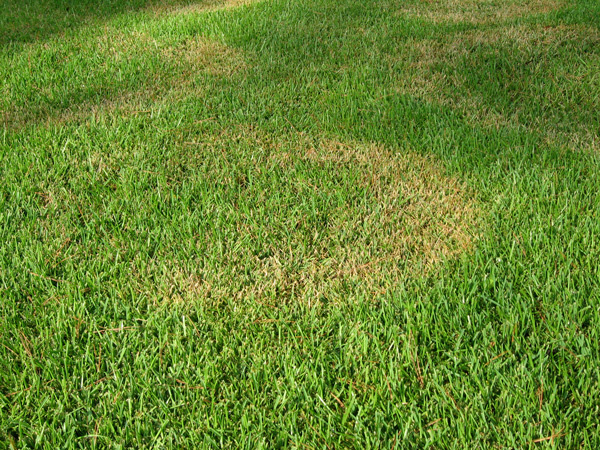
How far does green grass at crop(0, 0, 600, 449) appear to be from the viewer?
1.70m

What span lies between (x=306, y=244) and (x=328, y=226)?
0.55 feet

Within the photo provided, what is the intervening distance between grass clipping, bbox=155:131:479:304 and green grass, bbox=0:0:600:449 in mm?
12

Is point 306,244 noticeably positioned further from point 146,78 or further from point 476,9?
point 476,9

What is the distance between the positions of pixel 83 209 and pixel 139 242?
0.43 metres

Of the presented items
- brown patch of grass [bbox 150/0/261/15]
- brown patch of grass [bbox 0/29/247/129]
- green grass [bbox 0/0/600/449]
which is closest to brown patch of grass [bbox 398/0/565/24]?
green grass [bbox 0/0/600/449]

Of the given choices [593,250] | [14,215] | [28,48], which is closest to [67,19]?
[28,48]

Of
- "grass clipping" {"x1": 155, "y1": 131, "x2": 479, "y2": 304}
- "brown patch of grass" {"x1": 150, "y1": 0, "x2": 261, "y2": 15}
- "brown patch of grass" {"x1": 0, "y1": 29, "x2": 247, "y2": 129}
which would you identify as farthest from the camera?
"brown patch of grass" {"x1": 150, "y1": 0, "x2": 261, "y2": 15}

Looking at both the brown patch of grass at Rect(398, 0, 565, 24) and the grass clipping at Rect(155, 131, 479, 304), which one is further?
the brown patch of grass at Rect(398, 0, 565, 24)

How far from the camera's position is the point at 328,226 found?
255cm

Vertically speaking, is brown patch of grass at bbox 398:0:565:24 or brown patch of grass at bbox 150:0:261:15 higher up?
brown patch of grass at bbox 150:0:261:15

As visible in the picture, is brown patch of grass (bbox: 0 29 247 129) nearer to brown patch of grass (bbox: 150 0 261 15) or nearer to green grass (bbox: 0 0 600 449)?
green grass (bbox: 0 0 600 449)

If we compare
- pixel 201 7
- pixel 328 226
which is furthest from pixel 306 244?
pixel 201 7

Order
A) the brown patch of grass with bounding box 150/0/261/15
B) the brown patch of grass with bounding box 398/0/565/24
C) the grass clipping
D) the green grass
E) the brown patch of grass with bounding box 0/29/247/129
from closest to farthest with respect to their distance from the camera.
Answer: the green grass, the grass clipping, the brown patch of grass with bounding box 0/29/247/129, the brown patch of grass with bounding box 398/0/565/24, the brown patch of grass with bounding box 150/0/261/15

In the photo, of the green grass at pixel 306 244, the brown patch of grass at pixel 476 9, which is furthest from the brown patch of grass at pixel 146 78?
the brown patch of grass at pixel 476 9
